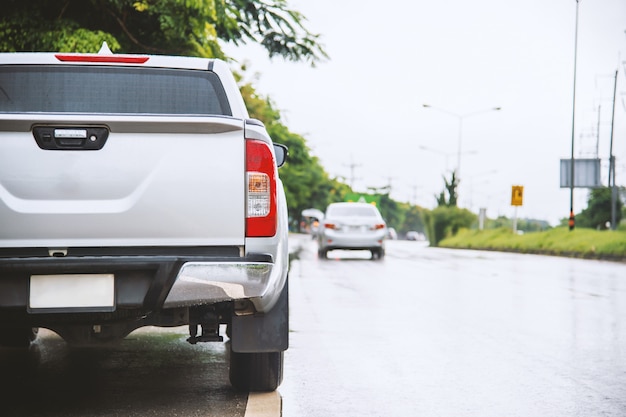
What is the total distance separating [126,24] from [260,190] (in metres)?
9.21

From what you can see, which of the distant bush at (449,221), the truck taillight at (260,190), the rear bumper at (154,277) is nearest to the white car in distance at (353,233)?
the truck taillight at (260,190)

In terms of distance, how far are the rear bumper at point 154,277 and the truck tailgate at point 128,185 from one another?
0.09 m

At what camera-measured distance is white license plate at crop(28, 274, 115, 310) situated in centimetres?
415

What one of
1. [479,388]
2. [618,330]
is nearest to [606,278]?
[618,330]

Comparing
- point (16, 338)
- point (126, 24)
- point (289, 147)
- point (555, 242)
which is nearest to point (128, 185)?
point (16, 338)

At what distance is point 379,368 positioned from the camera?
6.38 metres

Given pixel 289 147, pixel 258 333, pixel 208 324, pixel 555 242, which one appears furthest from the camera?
pixel 289 147

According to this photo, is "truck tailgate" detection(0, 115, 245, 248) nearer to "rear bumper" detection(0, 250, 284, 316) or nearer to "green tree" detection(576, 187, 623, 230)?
"rear bumper" detection(0, 250, 284, 316)

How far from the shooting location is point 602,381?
6.01 metres

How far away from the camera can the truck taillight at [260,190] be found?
438 centimetres

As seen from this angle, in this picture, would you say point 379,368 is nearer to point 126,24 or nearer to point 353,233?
point 126,24

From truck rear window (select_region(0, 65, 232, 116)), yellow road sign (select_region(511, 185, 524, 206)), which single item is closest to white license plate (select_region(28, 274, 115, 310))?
truck rear window (select_region(0, 65, 232, 116))

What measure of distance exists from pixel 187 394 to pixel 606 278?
513 inches

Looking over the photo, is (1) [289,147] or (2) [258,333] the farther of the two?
(1) [289,147]
